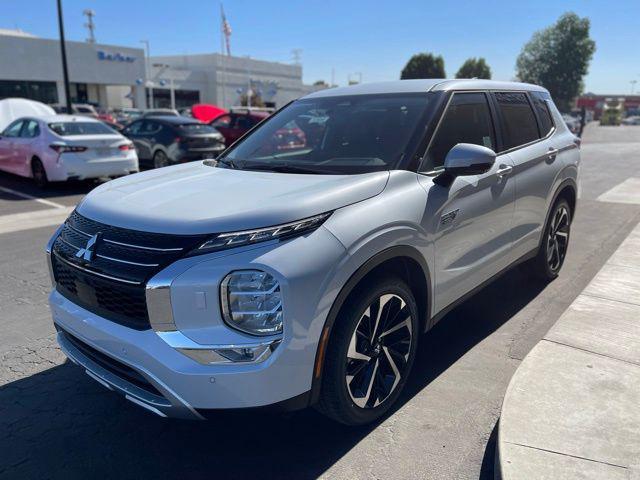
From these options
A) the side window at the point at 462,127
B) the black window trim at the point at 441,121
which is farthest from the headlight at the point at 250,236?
the side window at the point at 462,127

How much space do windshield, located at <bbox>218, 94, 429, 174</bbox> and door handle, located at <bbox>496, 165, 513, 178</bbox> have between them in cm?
78

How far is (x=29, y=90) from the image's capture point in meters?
44.6

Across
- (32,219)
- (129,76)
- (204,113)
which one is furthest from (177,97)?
(32,219)

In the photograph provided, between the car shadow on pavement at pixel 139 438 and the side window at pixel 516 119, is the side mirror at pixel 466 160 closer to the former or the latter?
the side window at pixel 516 119

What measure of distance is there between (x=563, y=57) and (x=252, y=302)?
7973cm

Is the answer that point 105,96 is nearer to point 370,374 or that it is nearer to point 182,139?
point 182,139

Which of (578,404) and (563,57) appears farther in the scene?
(563,57)

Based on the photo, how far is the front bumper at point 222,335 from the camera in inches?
91.8

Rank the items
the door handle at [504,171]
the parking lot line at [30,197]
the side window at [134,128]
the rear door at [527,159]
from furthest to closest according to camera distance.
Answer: the side window at [134,128]
the parking lot line at [30,197]
the rear door at [527,159]
the door handle at [504,171]

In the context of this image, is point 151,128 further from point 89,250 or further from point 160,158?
point 89,250

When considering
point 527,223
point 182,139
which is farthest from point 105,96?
point 527,223

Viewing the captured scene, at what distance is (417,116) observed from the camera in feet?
Answer: 11.5

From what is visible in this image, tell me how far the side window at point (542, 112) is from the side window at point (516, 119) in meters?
0.14

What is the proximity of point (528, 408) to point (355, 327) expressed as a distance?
1132 millimetres
